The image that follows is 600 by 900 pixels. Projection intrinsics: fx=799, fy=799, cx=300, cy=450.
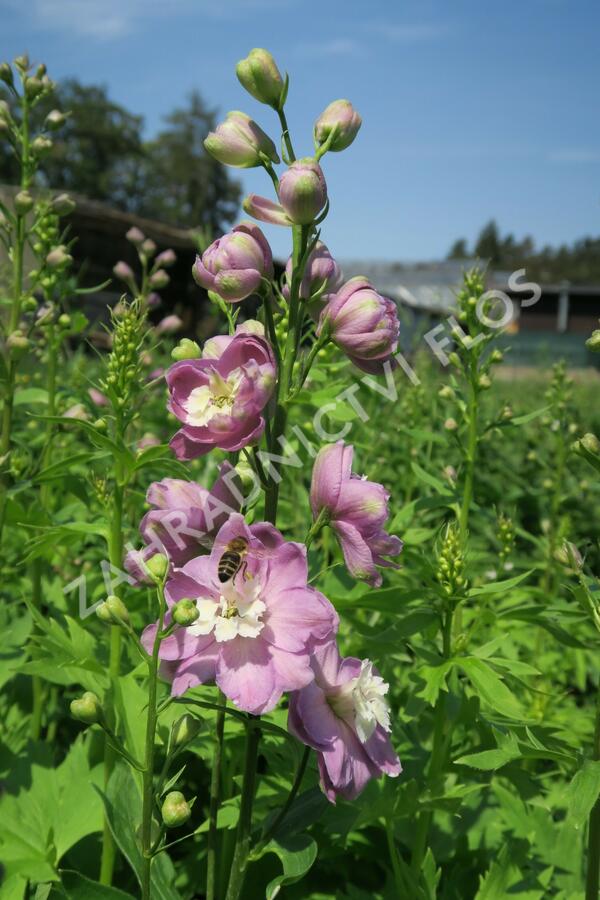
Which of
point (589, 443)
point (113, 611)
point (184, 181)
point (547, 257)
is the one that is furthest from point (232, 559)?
point (547, 257)

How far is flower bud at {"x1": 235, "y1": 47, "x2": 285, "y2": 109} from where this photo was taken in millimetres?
1427

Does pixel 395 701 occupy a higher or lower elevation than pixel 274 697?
lower

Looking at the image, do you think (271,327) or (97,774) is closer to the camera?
(271,327)

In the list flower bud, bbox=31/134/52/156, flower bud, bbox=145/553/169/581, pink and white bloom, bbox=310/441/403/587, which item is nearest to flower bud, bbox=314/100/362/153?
pink and white bloom, bbox=310/441/403/587

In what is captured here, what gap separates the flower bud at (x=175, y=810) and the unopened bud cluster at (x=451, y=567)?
807 millimetres

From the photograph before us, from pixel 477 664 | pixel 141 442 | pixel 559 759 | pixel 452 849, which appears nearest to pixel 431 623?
pixel 477 664

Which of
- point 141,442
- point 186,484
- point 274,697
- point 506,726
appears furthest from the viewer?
point 141,442

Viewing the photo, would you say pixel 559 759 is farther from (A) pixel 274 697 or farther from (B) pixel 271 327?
(B) pixel 271 327

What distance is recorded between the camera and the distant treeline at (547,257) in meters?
82.9

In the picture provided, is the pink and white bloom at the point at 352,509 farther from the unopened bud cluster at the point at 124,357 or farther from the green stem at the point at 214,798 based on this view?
the unopened bud cluster at the point at 124,357

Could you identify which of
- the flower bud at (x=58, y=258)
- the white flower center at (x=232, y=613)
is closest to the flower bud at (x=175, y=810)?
the white flower center at (x=232, y=613)

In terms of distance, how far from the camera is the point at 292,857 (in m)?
1.29

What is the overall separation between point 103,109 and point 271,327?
180ft

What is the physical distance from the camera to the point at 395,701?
2.54 meters
